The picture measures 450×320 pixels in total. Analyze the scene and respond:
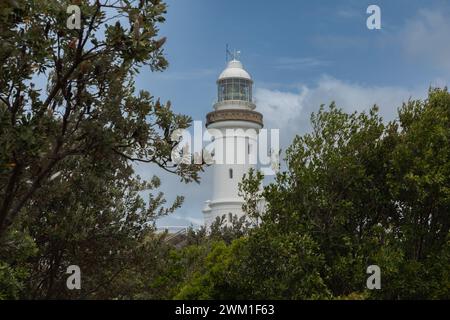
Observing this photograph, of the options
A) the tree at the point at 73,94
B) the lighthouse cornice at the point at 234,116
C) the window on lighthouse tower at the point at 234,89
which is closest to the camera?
the tree at the point at 73,94

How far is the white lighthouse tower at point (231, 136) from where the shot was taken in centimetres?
7862

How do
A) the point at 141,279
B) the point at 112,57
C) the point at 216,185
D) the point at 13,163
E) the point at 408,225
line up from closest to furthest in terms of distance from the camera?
the point at 13,163 → the point at 112,57 → the point at 408,225 → the point at 141,279 → the point at 216,185

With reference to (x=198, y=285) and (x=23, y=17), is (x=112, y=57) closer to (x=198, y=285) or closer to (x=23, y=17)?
(x=23, y=17)

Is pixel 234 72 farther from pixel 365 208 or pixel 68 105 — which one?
pixel 68 105

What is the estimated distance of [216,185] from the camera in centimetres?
8069

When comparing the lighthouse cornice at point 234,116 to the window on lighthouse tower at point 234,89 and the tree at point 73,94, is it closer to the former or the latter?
the window on lighthouse tower at point 234,89

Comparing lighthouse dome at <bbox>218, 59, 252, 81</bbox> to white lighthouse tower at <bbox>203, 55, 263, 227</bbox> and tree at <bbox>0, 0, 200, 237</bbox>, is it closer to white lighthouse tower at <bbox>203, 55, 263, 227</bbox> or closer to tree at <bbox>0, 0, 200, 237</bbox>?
white lighthouse tower at <bbox>203, 55, 263, 227</bbox>

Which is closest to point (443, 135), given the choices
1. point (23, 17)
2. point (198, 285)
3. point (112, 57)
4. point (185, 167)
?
point (198, 285)

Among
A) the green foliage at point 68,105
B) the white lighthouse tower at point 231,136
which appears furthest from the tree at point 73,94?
the white lighthouse tower at point 231,136

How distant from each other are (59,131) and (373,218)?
12.5 m

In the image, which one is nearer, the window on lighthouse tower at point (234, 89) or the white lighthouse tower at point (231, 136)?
the white lighthouse tower at point (231, 136)

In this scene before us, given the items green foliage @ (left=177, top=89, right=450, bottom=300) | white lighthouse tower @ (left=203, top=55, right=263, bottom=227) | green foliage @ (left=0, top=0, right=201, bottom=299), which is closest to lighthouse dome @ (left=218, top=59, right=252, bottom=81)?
white lighthouse tower @ (left=203, top=55, right=263, bottom=227)

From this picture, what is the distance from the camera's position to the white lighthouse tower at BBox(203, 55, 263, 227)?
78.6 m
